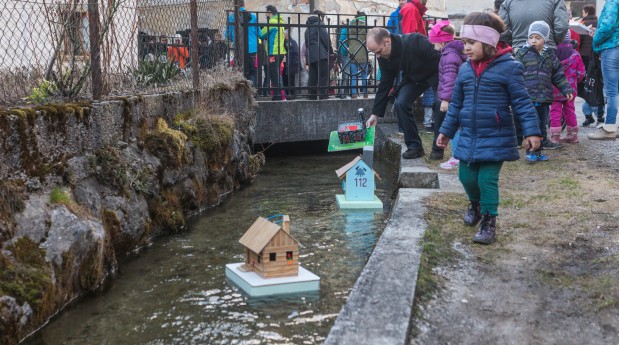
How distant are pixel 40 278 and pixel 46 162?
3.20 ft

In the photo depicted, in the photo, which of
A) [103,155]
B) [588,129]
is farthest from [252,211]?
[588,129]

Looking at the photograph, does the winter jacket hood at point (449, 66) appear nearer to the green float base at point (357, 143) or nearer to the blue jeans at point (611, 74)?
the green float base at point (357, 143)

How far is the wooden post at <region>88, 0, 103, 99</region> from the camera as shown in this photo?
19.0ft

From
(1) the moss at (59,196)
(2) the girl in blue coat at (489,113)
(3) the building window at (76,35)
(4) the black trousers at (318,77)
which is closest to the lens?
(1) the moss at (59,196)

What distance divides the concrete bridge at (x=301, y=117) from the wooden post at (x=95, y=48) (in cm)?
537

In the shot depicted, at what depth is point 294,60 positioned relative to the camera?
44.1ft

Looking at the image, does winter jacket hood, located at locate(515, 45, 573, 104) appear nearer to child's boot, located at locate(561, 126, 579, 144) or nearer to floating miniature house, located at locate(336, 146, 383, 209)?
child's boot, located at locate(561, 126, 579, 144)

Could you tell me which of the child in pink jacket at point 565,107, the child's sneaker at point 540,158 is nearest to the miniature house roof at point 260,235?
the child's sneaker at point 540,158

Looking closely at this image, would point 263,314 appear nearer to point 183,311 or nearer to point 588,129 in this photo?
point 183,311

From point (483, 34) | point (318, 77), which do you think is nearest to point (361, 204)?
point (483, 34)

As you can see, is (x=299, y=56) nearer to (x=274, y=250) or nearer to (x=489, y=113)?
(x=489, y=113)

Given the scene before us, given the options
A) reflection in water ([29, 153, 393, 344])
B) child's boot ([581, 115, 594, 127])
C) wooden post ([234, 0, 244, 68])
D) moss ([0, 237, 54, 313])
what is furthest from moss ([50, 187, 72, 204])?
child's boot ([581, 115, 594, 127])

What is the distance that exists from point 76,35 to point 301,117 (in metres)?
5.81

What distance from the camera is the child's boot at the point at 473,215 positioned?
514 cm
